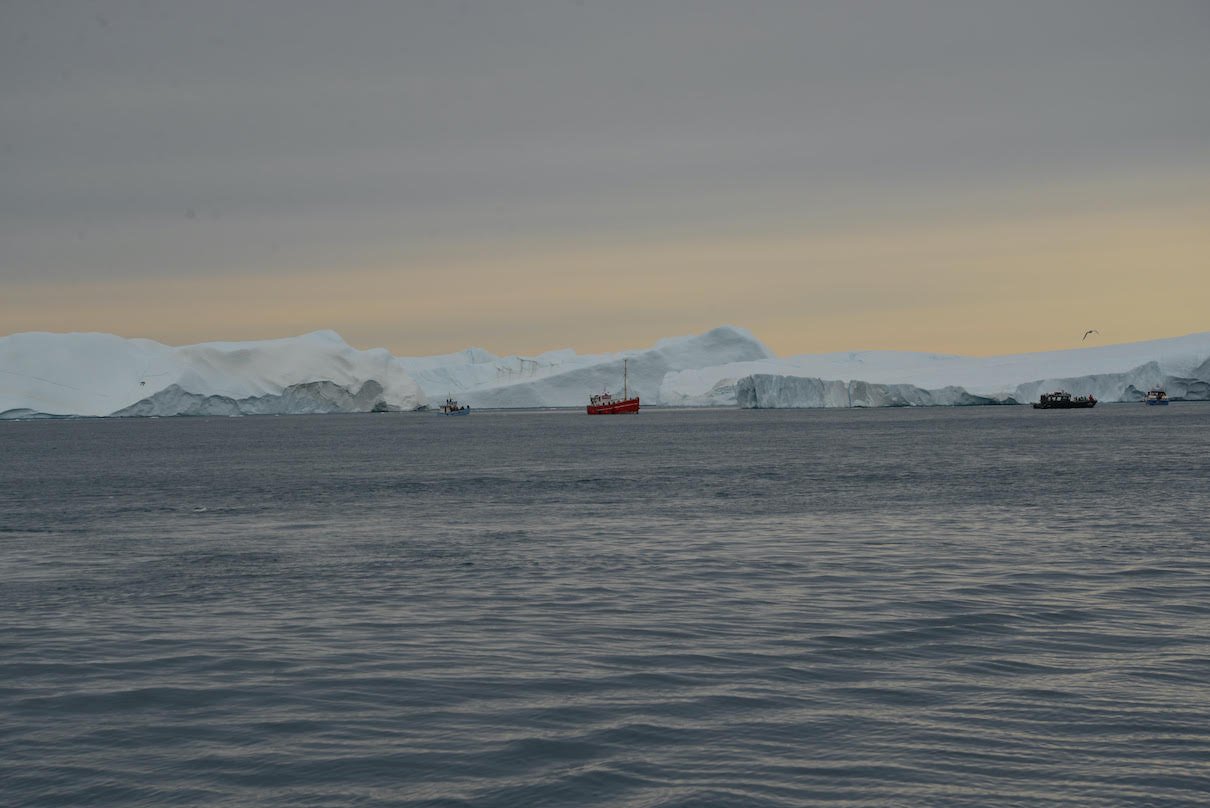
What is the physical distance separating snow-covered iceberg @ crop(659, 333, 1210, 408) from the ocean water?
125095 millimetres

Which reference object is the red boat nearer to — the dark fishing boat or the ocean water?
the dark fishing boat

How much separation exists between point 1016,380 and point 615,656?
163 metres

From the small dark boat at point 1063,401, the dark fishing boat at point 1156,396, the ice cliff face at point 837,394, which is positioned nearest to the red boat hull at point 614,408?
the ice cliff face at point 837,394

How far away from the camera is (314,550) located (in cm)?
2656

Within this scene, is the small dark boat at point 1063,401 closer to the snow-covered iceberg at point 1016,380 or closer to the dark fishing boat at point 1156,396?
the snow-covered iceberg at point 1016,380

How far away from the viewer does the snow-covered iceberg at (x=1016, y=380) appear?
149m

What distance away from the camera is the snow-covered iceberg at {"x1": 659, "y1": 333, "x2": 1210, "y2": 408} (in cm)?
14862

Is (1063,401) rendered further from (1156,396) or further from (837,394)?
(837,394)

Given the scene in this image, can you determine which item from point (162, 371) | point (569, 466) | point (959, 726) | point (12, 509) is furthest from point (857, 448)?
point (162, 371)

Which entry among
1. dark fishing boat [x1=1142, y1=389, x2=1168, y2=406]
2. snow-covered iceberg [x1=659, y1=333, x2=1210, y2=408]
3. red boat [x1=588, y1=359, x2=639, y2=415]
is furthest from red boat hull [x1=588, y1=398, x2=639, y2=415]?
dark fishing boat [x1=1142, y1=389, x2=1168, y2=406]

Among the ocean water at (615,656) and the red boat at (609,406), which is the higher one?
the red boat at (609,406)

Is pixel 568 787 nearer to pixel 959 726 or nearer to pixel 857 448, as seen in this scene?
pixel 959 726

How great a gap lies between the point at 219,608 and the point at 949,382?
161 metres

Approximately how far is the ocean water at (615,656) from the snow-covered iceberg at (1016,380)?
4925 inches
